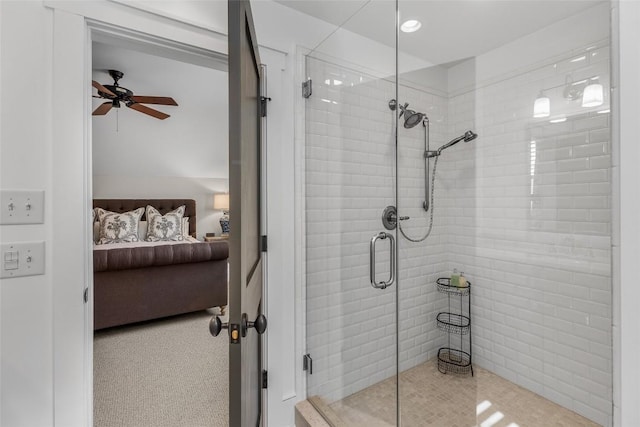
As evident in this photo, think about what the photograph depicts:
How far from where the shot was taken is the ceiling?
4.94 feet

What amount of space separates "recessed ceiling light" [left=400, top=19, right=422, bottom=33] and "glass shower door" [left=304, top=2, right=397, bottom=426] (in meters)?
0.07

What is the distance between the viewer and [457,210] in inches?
61.5

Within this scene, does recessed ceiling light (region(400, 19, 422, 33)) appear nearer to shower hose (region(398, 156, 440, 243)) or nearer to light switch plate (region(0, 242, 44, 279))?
shower hose (region(398, 156, 440, 243))

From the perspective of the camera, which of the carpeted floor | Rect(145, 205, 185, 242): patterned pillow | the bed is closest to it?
the carpeted floor

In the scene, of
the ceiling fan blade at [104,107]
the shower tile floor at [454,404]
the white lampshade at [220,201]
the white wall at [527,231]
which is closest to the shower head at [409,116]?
the white wall at [527,231]

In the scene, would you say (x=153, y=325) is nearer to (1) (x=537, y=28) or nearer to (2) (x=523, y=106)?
(2) (x=523, y=106)

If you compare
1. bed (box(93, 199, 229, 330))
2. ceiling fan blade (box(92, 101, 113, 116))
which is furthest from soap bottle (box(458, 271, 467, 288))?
ceiling fan blade (box(92, 101, 113, 116))

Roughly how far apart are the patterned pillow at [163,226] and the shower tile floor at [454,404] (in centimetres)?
419

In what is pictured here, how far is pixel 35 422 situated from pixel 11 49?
1.33 m

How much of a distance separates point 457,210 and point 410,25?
1.00 meters

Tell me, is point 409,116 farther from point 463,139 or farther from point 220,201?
point 220,201

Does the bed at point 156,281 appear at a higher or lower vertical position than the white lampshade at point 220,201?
lower

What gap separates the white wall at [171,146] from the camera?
428 cm

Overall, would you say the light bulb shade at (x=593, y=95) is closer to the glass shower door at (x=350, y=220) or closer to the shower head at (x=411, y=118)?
the shower head at (x=411, y=118)
